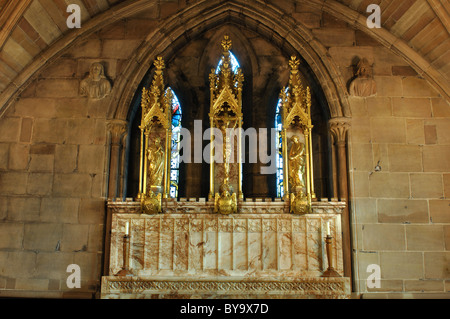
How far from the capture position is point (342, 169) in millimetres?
7785

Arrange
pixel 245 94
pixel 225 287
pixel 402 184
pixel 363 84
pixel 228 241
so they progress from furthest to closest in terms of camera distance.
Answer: pixel 245 94, pixel 363 84, pixel 402 184, pixel 228 241, pixel 225 287

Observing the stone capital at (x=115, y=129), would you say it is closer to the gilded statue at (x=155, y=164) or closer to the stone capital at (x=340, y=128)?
the gilded statue at (x=155, y=164)

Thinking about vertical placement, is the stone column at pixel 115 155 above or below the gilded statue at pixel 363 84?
below

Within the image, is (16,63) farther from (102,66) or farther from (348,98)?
(348,98)

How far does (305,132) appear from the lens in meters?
7.43

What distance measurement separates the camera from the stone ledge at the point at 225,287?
609 cm

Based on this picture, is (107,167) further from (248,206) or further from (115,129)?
(248,206)

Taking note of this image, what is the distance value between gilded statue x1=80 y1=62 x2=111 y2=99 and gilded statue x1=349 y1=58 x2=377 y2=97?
13.9 feet

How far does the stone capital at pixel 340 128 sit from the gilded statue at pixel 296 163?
0.97m

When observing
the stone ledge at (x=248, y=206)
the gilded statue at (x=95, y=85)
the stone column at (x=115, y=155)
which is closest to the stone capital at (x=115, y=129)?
the stone column at (x=115, y=155)

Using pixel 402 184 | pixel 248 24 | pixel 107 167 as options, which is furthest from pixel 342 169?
pixel 107 167

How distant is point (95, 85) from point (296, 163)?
3728mm

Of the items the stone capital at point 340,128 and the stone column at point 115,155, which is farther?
the stone capital at point 340,128

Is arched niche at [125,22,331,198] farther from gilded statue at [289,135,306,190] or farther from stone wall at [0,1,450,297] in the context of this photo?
gilded statue at [289,135,306,190]
